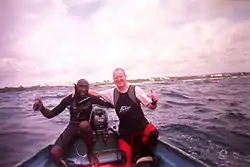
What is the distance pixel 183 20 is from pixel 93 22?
64 centimetres

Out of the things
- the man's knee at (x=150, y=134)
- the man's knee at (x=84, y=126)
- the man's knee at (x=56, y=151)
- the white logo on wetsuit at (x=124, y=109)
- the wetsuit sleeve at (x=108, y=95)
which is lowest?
the man's knee at (x=56, y=151)

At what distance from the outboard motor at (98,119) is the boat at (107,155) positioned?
36 millimetres

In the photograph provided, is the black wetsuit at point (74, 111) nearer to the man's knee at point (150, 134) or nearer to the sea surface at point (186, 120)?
the sea surface at point (186, 120)

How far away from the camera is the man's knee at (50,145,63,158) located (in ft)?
5.89

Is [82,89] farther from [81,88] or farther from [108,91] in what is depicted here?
[108,91]

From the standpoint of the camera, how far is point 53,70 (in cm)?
209

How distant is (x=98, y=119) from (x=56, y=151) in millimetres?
327

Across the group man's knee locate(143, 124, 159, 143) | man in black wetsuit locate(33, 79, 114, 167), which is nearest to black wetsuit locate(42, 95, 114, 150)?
man in black wetsuit locate(33, 79, 114, 167)

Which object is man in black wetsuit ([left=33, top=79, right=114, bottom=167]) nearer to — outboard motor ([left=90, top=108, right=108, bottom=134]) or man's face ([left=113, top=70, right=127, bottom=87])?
outboard motor ([left=90, top=108, right=108, bottom=134])

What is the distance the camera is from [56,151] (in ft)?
5.91

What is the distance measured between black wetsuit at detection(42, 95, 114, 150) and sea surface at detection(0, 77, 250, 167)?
0.07 meters

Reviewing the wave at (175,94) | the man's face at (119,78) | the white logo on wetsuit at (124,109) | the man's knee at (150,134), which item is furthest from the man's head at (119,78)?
the wave at (175,94)

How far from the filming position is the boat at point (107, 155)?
1.78 metres

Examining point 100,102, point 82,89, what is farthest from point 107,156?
point 82,89
